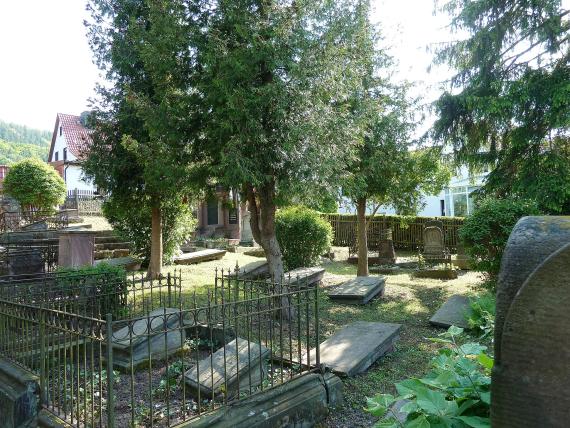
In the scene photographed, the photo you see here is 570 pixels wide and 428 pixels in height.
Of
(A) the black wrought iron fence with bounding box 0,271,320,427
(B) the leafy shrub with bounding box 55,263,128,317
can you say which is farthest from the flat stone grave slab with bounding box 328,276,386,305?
(B) the leafy shrub with bounding box 55,263,128,317

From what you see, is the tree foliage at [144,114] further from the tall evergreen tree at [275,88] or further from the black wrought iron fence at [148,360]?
the black wrought iron fence at [148,360]

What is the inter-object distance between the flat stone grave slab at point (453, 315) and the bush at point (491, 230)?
1041 millimetres

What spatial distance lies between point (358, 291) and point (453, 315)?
7.91 ft

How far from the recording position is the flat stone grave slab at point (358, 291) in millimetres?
9562

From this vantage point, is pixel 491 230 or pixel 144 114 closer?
pixel 144 114

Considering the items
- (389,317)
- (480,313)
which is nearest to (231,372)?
A: (480,313)

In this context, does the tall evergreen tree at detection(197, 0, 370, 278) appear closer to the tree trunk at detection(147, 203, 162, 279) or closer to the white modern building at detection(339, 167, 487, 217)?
the tree trunk at detection(147, 203, 162, 279)

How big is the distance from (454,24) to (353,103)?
14.8 ft

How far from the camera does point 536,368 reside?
3.90 ft

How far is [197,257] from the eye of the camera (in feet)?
55.2

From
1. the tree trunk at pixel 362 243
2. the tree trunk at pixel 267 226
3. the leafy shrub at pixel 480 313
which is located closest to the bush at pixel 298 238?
the tree trunk at pixel 362 243

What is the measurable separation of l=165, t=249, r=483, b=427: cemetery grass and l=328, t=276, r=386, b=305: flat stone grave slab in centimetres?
17

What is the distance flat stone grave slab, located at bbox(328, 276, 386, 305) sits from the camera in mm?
9562

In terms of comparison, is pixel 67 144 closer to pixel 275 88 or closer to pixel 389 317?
pixel 275 88
